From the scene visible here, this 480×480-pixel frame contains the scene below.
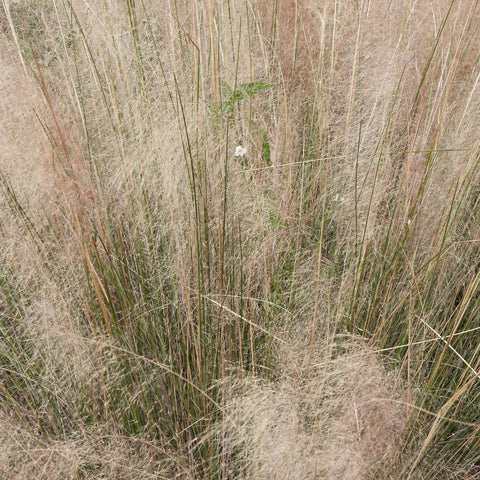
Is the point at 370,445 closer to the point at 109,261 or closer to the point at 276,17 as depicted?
the point at 109,261

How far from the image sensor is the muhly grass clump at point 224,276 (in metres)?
0.93

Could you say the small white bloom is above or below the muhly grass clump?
above

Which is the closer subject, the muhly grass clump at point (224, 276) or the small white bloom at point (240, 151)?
the muhly grass clump at point (224, 276)

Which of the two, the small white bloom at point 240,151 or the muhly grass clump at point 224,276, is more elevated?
the small white bloom at point 240,151

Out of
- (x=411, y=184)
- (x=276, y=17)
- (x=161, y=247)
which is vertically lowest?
(x=161, y=247)

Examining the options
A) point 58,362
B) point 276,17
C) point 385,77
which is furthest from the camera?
point 276,17

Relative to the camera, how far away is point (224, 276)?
112 centimetres

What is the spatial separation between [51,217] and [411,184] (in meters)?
0.87

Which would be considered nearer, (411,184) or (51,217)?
(51,217)

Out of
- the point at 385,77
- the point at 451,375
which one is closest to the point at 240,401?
the point at 451,375

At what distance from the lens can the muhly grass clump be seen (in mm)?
932

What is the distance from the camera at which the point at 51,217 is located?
111 cm

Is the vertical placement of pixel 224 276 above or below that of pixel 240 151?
below

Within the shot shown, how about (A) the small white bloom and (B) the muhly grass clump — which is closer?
(B) the muhly grass clump
